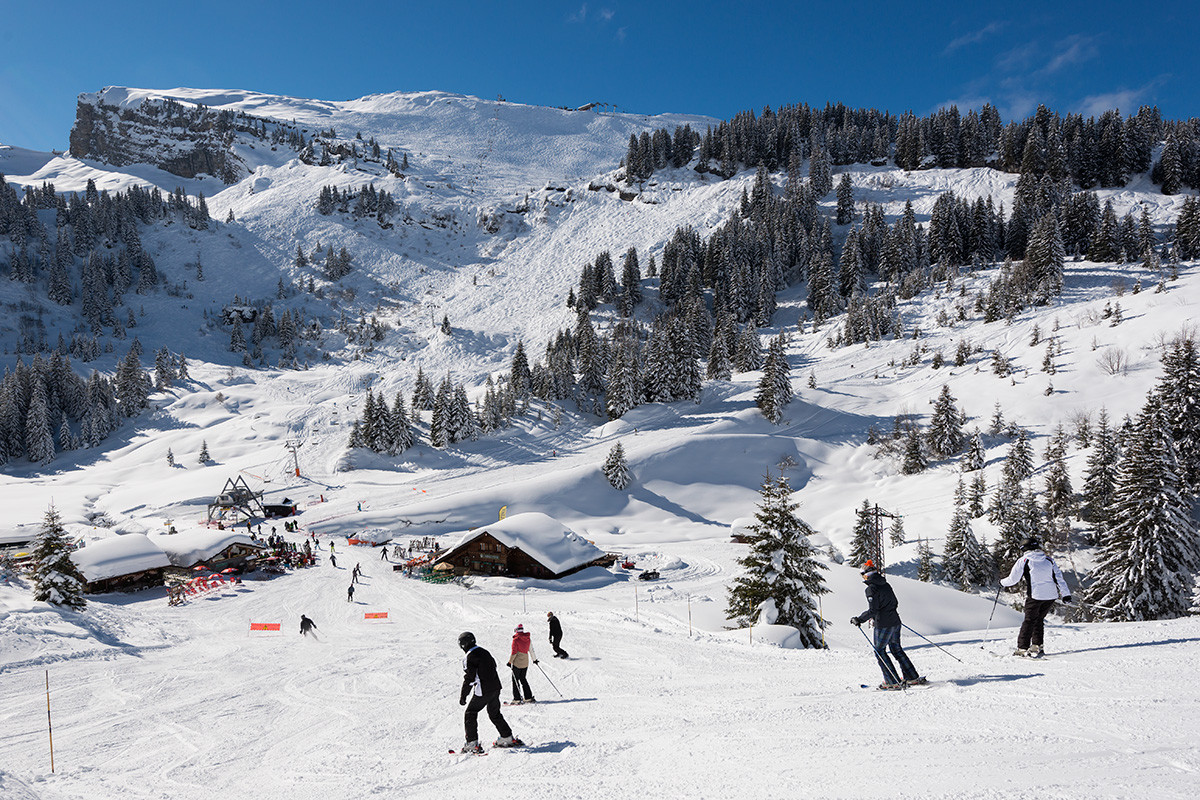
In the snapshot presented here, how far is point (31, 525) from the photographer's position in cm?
4481

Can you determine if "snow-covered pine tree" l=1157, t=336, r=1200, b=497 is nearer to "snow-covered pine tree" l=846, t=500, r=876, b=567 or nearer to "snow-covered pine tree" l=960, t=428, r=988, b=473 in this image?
"snow-covered pine tree" l=960, t=428, r=988, b=473

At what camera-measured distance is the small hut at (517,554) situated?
124 feet

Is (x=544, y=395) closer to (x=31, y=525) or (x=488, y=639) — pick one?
(x=31, y=525)

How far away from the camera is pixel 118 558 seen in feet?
107

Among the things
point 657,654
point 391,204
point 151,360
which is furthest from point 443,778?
point 391,204

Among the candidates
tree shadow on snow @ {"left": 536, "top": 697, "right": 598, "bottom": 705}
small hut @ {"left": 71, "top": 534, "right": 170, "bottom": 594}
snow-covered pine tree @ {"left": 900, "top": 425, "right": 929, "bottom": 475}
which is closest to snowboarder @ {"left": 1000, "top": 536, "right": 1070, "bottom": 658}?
tree shadow on snow @ {"left": 536, "top": 697, "right": 598, "bottom": 705}

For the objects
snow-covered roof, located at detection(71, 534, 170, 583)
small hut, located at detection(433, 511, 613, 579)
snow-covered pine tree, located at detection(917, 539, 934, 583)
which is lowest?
snow-covered pine tree, located at detection(917, 539, 934, 583)

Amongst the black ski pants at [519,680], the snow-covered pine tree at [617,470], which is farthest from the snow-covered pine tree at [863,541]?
the black ski pants at [519,680]

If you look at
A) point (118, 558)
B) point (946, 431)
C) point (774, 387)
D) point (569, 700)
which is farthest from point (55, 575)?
point (946, 431)

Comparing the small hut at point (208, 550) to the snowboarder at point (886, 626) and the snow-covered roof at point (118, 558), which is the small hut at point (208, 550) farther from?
the snowboarder at point (886, 626)

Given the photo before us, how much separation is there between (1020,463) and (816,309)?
54.1 meters

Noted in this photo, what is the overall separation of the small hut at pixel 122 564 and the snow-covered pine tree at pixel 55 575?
397 inches

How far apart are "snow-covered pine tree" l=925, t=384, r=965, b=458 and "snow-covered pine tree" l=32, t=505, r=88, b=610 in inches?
2414

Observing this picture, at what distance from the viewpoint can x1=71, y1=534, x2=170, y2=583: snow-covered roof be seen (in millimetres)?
31562
